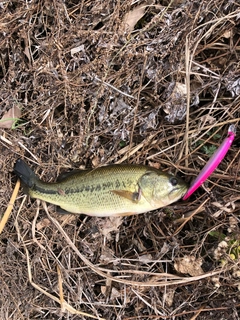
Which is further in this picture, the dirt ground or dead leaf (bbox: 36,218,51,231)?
dead leaf (bbox: 36,218,51,231)

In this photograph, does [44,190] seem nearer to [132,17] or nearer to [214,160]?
[214,160]

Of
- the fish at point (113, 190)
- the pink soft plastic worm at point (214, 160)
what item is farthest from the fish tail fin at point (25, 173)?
the pink soft plastic worm at point (214, 160)

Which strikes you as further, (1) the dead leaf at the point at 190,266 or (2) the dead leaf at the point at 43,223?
(2) the dead leaf at the point at 43,223

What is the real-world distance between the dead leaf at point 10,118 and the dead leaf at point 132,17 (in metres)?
1.22

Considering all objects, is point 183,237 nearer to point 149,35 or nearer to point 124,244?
point 124,244

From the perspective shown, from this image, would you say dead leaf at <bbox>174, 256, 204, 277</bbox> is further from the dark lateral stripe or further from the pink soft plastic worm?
the dark lateral stripe

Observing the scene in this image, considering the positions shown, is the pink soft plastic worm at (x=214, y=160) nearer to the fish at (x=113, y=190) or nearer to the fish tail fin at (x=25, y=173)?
the fish at (x=113, y=190)

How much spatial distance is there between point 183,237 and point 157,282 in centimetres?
44

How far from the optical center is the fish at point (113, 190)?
2957 mm

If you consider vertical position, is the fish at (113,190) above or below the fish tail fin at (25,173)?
below

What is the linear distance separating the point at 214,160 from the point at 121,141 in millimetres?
834

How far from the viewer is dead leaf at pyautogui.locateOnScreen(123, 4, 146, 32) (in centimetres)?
323

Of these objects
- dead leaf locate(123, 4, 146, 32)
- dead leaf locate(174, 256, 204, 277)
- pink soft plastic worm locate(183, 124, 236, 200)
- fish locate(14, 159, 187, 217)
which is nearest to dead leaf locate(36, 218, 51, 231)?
fish locate(14, 159, 187, 217)

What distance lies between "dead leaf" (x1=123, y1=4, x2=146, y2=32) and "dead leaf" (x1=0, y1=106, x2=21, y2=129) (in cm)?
122
